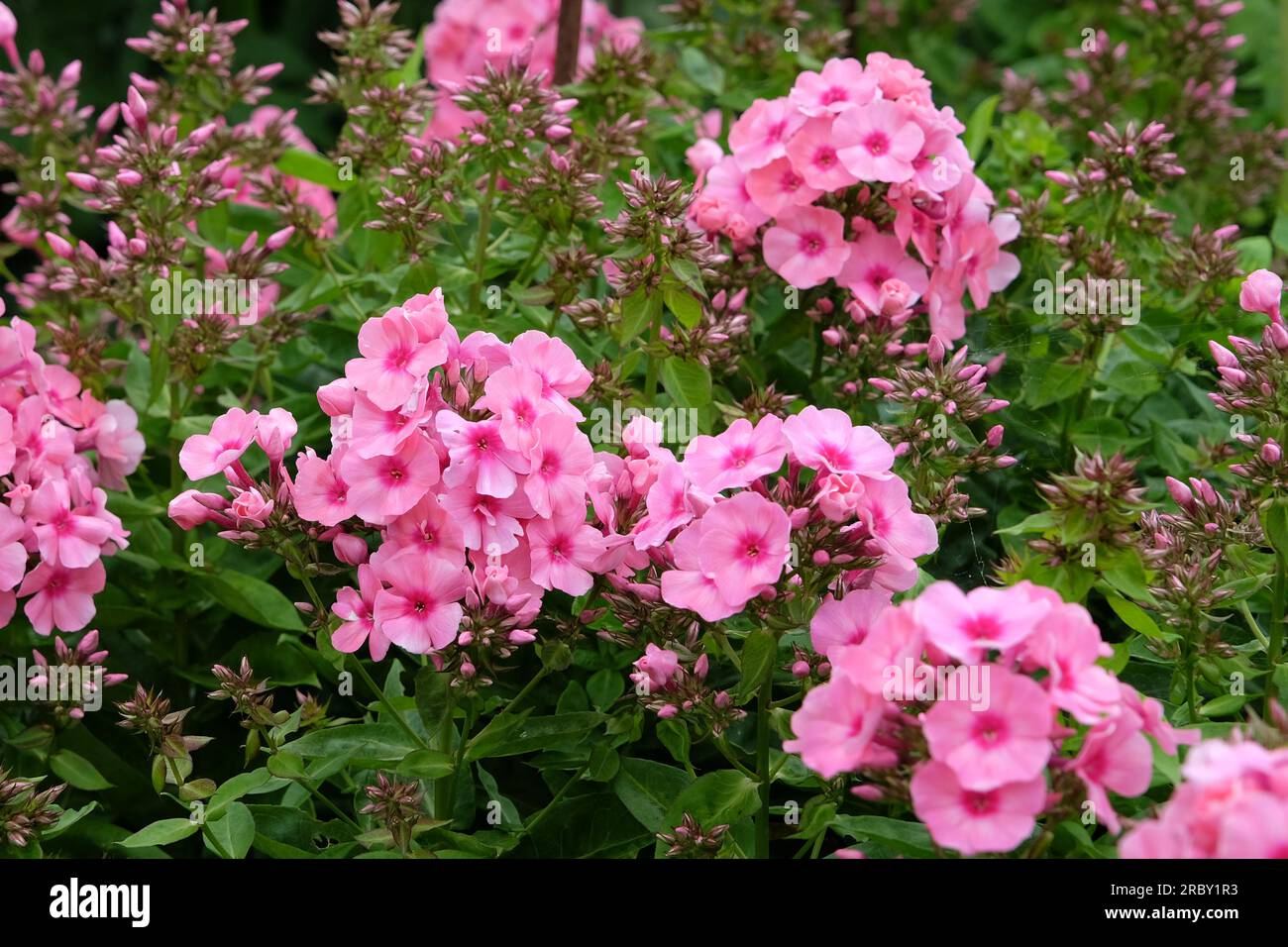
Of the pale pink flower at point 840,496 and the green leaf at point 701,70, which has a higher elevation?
the green leaf at point 701,70

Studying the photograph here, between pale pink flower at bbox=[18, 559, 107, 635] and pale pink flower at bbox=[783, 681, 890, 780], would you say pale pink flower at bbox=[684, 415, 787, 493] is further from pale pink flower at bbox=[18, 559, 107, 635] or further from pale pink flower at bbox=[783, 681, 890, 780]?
pale pink flower at bbox=[18, 559, 107, 635]

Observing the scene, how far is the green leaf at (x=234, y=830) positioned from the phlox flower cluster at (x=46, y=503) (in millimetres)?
396

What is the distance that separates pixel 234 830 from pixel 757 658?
2.21 ft

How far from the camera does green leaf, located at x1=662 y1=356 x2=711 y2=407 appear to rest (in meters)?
1.90

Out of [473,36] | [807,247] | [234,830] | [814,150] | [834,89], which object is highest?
[473,36]

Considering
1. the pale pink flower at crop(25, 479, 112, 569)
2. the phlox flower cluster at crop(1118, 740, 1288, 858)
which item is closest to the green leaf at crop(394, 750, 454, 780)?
the pale pink flower at crop(25, 479, 112, 569)

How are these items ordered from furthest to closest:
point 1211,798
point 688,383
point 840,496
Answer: point 688,383 < point 840,496 < point 1211,798

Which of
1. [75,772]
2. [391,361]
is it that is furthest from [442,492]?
[75,772]

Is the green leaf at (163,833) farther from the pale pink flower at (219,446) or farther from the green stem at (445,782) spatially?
the pale pink flower at (219,446)

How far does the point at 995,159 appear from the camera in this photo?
101 inches

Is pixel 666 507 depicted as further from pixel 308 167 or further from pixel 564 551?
pixel 308 167

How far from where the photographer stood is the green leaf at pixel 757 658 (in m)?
1.48

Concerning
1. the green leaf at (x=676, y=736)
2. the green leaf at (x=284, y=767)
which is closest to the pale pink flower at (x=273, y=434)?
the green leaf at (x=284, y=767)

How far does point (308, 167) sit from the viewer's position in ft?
8.23
